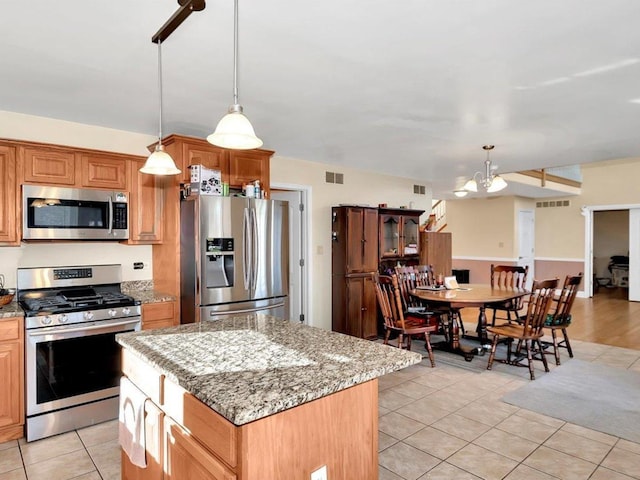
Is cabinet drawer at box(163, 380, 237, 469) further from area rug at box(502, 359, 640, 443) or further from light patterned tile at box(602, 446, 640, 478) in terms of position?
area rug at box(502, 359, 640, 443)

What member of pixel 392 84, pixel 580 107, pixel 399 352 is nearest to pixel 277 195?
pixel 392 84

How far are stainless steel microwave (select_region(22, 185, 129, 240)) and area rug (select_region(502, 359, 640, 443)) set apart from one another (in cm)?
360

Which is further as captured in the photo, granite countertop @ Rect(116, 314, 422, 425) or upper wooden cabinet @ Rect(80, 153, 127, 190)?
upper wooden cabinet @ Rect(80, 153, 127, 190)

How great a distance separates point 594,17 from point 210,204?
282cm

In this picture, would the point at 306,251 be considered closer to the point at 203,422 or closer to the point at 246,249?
→ the point at 246,249

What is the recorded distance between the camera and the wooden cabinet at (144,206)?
354 centimetres

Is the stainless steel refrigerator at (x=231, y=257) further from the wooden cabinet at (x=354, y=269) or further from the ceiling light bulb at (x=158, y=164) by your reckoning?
the wooden cabinet at (x=354, y=269)

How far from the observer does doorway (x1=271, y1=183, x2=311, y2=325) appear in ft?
17.1

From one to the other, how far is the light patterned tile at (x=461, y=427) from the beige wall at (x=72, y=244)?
2.87m

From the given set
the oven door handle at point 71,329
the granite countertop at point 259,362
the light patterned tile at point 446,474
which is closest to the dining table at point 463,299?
the light patterned tile at point 446,474

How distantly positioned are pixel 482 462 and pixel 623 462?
85cm

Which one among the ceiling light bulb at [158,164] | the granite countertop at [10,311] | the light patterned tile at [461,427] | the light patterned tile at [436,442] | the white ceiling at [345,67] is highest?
the white ceiling at [345,67]

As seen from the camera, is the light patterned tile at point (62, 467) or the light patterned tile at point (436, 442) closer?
the light patterned tile at point (62, 467)

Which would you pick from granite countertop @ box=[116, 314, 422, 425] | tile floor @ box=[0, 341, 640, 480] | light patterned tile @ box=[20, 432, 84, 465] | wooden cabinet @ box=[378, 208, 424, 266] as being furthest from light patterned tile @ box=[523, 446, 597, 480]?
wooden cabinet @ box=[378, 208, 424, 266]
